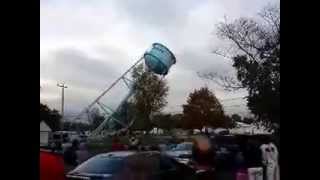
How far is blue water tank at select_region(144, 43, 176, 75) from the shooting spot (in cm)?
438

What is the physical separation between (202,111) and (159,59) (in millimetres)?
2480

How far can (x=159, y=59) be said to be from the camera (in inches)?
187

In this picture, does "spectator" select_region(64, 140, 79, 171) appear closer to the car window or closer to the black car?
the black car

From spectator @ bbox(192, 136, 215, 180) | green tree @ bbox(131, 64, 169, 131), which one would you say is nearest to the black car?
green tree @ bbox(131, 64, 169, 131)

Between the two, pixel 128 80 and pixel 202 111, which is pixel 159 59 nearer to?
pixel 128 80

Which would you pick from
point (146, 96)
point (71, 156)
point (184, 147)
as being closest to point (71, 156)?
point (71, 156)

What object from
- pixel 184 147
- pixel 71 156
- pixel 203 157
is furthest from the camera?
pixel 203 157

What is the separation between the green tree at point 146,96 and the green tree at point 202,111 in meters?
0.57

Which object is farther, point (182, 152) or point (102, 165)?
point (182, 152)

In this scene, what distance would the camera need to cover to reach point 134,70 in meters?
4.87

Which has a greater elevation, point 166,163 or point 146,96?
point 146,96

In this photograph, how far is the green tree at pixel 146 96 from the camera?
16.7 feet

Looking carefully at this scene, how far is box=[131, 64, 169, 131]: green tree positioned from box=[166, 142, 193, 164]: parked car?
424 millimetres
